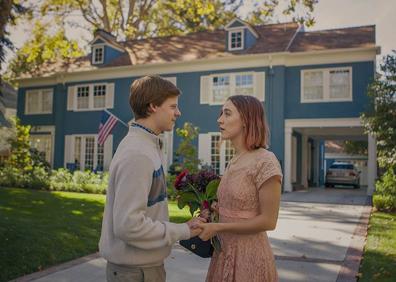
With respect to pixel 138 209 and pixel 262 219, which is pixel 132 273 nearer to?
pixel 138 209

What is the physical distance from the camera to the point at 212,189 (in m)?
2.58

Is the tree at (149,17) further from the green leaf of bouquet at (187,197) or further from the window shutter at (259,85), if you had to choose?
the green leaf of bouquet at (187,197)

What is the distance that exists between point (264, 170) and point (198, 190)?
0.46m

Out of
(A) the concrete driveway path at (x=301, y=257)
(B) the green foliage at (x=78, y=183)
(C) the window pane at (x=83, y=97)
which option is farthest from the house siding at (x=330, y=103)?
(C) the window pane at (x=83, y=97)

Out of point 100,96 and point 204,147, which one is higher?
point 100,96

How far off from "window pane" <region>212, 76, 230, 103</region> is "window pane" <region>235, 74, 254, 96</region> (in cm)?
44

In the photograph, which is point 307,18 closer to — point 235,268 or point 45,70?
point 235,268

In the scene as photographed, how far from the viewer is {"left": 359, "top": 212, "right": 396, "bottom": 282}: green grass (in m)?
5.34

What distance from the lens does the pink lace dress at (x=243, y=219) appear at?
241cm

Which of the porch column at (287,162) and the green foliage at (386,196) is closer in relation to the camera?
the green foliage at (386,196)

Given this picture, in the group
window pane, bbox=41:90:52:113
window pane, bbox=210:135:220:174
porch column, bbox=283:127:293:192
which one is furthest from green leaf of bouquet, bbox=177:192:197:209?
window pane, bbox=41:90:52:113

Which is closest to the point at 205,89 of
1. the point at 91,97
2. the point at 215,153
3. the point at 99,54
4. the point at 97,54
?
the point at 215,153

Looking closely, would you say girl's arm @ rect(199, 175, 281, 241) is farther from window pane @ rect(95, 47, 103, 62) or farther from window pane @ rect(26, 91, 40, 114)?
window pane @ rect(26, 91, 40, 114)

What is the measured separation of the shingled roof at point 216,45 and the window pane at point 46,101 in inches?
43.9
